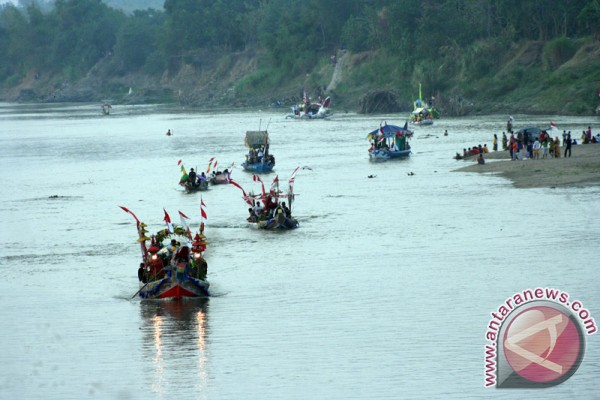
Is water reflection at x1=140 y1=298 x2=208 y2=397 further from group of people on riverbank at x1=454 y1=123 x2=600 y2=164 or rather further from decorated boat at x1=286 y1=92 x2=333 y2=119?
decorated boat at x1=286 y1=92 x2=333 y2=119

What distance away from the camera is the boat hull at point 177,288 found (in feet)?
115

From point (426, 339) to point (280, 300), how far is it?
6.93 m

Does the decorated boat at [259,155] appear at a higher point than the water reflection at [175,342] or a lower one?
higher

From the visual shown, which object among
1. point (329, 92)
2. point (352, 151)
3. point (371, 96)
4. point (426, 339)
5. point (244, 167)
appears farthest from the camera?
point (329, 92)

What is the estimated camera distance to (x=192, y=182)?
6425 cm

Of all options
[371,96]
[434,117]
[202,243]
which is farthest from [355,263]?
[371,96]

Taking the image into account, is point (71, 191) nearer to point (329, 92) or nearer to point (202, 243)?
point (202, 243)

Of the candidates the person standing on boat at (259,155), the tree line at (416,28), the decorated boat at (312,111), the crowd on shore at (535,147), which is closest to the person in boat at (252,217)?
the crowd on shore at (535,147)

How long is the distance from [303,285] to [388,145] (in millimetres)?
43573

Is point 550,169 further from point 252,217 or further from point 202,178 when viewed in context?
point 202,178

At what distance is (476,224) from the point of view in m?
46.3

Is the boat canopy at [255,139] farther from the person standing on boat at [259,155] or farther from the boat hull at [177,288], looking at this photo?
the boat hull at [177,288]

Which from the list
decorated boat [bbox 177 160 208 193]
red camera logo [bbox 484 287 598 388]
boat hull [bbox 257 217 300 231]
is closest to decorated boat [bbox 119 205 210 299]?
red camera logo [bbox 484 287 598 388]

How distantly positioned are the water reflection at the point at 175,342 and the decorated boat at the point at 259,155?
128 ft
